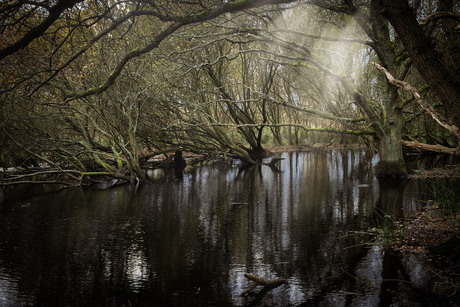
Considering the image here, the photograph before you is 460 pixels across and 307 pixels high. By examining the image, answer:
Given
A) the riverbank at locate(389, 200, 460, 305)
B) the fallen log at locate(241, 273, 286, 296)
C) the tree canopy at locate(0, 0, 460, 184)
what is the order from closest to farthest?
1. the riverbank at locate(389, 200, 460, 305)
2. the fallen log at locate(241, 273, 286, 296)
3. the tree canopy at locate(0, 0, 460, 184)

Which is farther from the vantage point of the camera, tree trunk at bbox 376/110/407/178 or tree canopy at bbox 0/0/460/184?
tree trunk at bbox 376/110/407/178

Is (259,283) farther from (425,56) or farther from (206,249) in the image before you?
(425,56)

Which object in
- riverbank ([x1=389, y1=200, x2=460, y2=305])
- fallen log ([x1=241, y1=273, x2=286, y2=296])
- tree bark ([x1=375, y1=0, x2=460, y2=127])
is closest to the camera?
tree bark ([x1=375, y1=0, x2=460, y2=127])

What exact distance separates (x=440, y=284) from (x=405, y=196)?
6.95 metres

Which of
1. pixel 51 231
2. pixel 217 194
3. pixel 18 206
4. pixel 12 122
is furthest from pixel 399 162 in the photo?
pixel 12 122

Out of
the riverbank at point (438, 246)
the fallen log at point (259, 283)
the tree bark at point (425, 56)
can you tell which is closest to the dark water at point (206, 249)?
the fallen log at point (259, 283)

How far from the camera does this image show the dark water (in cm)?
552

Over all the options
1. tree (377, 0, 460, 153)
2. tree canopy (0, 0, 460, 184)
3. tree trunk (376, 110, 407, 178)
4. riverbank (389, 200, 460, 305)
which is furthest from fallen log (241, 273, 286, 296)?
tree trunk (376, 110, 407, 178)

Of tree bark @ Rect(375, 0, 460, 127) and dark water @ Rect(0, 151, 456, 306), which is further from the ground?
tree bark @ Rect(375, 0, 460, 127)

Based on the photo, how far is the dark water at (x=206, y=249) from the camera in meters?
5.52

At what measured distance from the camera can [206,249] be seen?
7684 mm

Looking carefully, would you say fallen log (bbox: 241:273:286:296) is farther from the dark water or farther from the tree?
the tree

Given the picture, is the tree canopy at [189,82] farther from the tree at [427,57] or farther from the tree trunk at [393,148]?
the tree at [427,57]

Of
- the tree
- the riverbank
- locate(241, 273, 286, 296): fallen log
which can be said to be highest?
the tree
